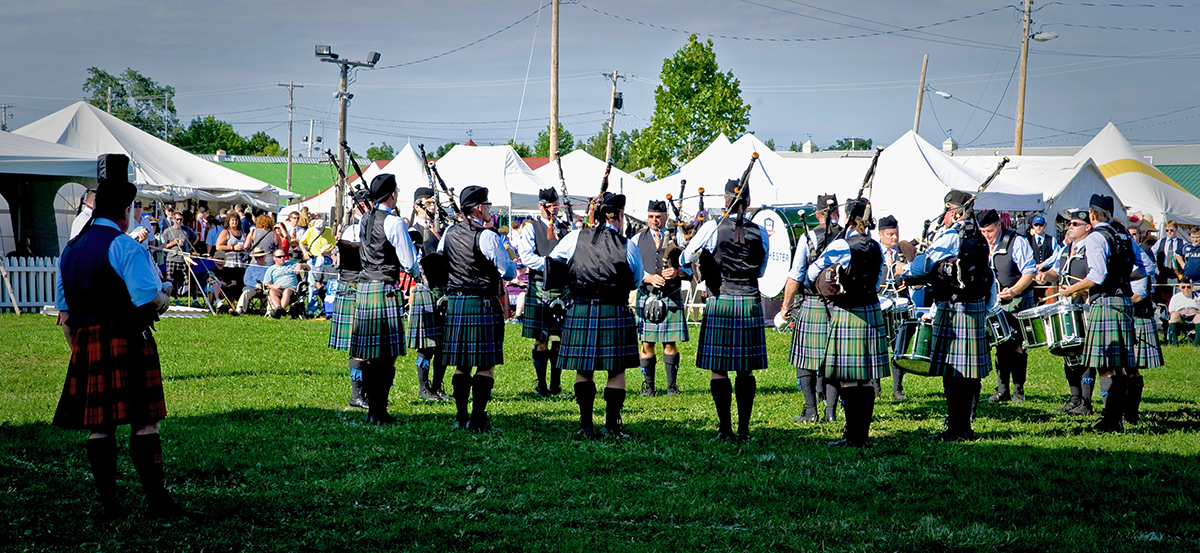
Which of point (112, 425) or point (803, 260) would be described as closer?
point (112, 425)

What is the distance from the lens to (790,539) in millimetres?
3559

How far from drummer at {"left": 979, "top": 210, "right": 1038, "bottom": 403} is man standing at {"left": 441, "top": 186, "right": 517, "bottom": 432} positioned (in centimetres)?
345

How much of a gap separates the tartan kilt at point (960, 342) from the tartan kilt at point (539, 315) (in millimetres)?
2695

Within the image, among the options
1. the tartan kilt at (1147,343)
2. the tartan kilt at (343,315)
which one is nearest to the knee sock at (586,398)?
the tartan kilt at (343,315)

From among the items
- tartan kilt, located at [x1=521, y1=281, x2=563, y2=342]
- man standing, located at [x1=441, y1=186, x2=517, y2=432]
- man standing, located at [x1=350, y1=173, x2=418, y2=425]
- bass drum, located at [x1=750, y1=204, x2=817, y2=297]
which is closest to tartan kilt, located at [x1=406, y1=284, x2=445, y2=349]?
man standing, located at [x1=350, y1=173, x2=418, y2=425]

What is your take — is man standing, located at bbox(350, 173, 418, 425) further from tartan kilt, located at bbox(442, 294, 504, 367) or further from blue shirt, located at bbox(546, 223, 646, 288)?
blue shirt, located at bbox(546, 223, 646, 288)

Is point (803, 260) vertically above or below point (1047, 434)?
above

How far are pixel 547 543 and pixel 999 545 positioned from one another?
175 cm

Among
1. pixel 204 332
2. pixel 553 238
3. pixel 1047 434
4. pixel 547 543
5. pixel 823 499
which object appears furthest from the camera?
pixel 204 332

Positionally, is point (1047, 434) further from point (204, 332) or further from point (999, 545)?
point (204, 332)

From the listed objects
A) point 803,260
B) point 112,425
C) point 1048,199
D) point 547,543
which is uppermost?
point 1048,199

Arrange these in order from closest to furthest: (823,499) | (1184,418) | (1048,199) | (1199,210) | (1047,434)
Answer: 1. (823,499)
2. (1047,434)
3. (1184,418)
4. (1048,199)
5. (1199,210)

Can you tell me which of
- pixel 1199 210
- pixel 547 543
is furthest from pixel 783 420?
pixel 1199 210

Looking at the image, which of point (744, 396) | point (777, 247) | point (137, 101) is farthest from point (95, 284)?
point (137, 101)
